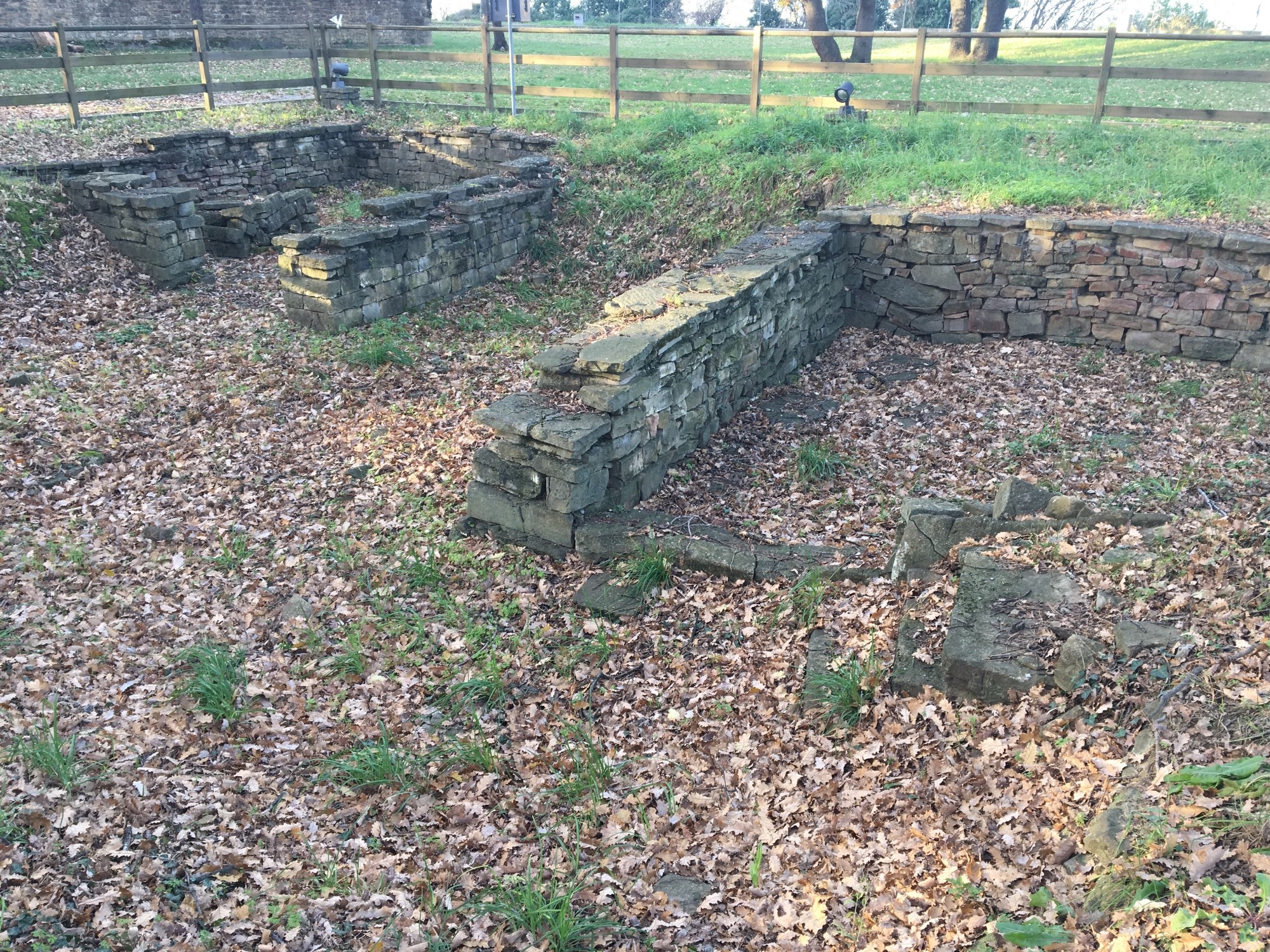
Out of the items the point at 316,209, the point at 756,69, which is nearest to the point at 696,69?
the point at 756,69

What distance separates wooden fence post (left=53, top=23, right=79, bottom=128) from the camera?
42.1 feet

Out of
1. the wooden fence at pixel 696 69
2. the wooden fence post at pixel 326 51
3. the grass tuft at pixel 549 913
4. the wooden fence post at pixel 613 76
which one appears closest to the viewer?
the grass tuft at pixel 549 913

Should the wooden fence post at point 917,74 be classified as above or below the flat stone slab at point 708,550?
above

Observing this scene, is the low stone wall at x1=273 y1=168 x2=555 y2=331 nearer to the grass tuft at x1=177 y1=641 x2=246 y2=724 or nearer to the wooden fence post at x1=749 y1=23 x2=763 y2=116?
the wooden fence post at x1=749 y1=23 x2=763 y2=116

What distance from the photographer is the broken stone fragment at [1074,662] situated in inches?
151

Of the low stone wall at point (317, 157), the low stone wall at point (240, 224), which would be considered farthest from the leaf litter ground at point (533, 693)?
the low stone wall at point (317, 157)

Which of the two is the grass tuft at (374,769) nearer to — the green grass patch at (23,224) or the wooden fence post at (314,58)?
the green grass patch at (23,224)

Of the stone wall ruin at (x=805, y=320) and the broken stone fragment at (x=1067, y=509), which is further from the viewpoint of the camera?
the stone wall ruin at (x=805, y=320)

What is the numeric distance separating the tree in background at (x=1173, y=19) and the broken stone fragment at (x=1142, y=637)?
44564mm

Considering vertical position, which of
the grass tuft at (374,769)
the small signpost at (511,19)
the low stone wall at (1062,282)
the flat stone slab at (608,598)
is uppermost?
the small signpost at (511,19)

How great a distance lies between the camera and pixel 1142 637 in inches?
153

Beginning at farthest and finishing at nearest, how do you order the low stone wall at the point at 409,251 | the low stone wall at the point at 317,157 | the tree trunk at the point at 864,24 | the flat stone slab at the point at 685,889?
the tree trunk at the point at 864,24
the low stone wall at the point at 317,157
the low stone wall at the point at 409,251
the flat stone slab at the point at 685,889

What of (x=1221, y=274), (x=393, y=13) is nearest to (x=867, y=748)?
(x=1221, y=274)

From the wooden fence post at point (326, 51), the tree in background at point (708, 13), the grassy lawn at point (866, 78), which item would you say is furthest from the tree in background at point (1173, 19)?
the wooden fence post at point (326, 51)
